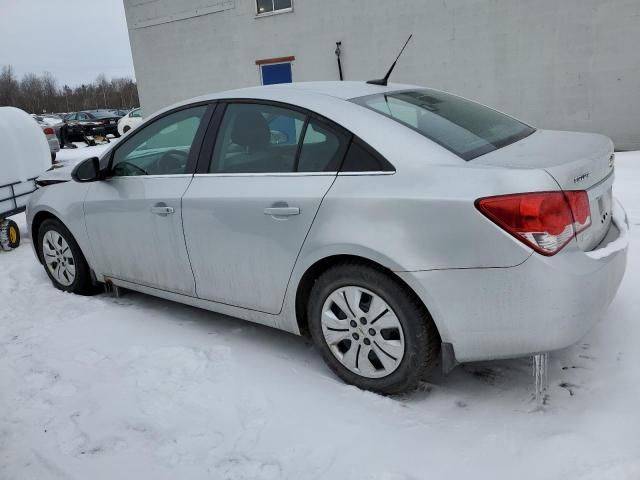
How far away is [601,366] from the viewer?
282 cm

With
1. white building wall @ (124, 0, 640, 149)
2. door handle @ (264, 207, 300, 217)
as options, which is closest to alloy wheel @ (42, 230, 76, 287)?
door handle @ (264, 207, 300, 217)

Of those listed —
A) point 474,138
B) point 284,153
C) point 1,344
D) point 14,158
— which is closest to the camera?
point 474,138

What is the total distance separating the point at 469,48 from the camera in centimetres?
1039

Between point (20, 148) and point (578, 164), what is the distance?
6.18m

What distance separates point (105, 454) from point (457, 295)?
1.69 m

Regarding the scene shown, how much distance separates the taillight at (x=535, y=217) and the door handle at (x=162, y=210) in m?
1.89

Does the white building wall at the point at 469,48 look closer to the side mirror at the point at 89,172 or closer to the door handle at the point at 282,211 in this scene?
the side mirror at the point at 89,172

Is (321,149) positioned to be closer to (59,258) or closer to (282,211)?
(282,211)

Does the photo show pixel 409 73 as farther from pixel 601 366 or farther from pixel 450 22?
pixel 601 366


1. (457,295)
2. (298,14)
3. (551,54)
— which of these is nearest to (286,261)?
(457,295)

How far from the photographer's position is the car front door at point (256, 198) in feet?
9.26

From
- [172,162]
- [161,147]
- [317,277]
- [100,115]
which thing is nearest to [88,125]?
[100,115]

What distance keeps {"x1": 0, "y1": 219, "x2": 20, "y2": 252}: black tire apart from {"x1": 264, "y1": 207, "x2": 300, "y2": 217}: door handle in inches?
175

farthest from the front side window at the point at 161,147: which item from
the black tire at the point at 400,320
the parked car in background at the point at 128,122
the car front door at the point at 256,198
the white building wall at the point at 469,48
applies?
the parked car in background at the point at 128,122
